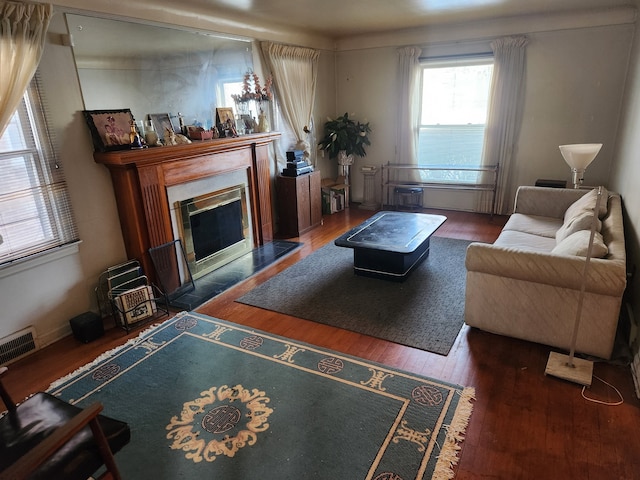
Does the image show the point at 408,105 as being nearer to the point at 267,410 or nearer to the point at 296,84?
the point at 296,84

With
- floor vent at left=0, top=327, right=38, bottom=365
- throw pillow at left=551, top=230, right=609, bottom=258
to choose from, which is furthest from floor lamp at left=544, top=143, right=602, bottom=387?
floor vent at left=0, top=327, right=38, bottom=365

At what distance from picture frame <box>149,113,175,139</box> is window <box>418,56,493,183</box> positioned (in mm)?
3792

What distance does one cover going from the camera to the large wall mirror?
296 cm

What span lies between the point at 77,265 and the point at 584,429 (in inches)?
135

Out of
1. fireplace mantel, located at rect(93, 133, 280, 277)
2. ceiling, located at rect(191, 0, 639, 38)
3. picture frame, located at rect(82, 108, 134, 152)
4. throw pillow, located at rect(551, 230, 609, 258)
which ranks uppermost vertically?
ceiling, located at rect(191, 0, 639, 38)

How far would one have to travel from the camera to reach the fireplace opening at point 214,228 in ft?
12.5

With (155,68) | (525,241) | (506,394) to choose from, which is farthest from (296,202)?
(506,394)

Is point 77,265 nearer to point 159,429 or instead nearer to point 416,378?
point 159,429

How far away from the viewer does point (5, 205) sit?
260cm

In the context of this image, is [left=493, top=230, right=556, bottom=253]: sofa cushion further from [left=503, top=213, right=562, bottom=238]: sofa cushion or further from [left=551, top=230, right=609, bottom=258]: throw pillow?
[left=551, top=230, right=609, bottom=258]: throw pillow

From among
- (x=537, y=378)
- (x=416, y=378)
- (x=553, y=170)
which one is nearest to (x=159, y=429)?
(x=416, y=378)

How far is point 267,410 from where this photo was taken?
219cm

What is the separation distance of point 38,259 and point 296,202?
2899 mm

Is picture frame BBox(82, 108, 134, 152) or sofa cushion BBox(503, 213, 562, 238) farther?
sofa cushion BBox(503, 213, 562, 238)
